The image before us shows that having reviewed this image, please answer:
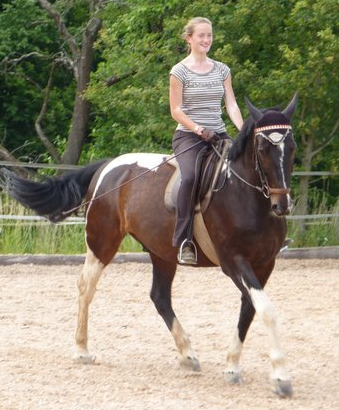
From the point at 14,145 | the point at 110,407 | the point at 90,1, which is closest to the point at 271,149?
the point at 110,407

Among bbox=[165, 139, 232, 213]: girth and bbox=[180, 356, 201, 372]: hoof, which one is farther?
bbox=[180, 356, 201, 372]: hoof

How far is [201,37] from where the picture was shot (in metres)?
8.09

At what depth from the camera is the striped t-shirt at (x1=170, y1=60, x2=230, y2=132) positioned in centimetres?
818

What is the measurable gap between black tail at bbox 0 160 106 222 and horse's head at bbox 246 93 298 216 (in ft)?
8.03

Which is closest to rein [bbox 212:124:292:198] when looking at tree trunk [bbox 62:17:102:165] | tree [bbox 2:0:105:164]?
tree [bbox 2:0:105:164]

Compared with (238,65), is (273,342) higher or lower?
lower

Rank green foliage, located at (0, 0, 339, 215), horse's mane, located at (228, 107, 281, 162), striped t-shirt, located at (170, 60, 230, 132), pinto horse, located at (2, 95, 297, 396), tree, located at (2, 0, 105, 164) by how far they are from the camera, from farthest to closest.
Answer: tree, located at (2, 0, 105, 164)
green foliage, located at (0, 0, 339, 215)
striped t-shirt, located at (170, 60, 230, 132)
horse's mane, located at (228, 107, 281, 162)
pinto horse, located at (2, 95, 297, 396)

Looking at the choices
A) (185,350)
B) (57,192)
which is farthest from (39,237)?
(185,350)

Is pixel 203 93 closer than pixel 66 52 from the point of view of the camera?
Yes

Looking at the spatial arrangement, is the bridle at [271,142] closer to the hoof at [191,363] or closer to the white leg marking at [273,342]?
the white leg marking at [273,342]

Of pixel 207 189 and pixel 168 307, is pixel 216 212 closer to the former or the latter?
pixel 207 189

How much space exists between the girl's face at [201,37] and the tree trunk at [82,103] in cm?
1618

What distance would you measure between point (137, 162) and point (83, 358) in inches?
62.9

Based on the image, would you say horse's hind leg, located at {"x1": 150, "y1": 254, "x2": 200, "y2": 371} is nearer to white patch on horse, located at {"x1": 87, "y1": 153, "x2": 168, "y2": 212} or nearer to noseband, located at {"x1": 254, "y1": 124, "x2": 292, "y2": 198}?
white patch on horse, located at {"x1": 87, "y1": 153, "x2": 168, "y2": 212}
